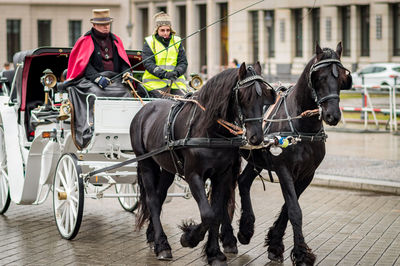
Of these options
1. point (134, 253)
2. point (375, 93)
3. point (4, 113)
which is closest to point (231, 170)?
point (134, 253)

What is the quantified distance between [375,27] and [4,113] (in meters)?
40.7

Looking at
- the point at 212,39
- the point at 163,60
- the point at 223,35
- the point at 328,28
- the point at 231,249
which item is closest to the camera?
the point at 231,249

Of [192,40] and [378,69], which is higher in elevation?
[192,40]

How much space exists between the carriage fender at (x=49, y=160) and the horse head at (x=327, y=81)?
12.4 feet

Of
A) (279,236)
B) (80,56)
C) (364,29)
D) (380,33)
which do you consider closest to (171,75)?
(80,56)

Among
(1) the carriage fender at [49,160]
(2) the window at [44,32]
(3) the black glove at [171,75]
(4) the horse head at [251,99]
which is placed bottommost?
(1) the carriage fender at [49,160]

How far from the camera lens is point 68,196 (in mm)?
9352

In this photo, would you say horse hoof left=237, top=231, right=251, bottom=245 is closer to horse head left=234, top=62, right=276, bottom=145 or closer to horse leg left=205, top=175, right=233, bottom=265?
horse leg left=205, top=175, right=233, bottom=265

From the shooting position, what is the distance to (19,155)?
416 inches

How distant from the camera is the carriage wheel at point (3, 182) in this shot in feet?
35.6

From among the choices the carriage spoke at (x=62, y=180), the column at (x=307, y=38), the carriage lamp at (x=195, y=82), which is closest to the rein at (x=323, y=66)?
the carriage lamp at (x=195, y=82)

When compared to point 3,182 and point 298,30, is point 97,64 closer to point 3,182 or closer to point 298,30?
point 3,182

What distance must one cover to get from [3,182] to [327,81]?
5.35 metres

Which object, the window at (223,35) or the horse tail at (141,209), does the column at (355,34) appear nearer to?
the window at (223,35)
